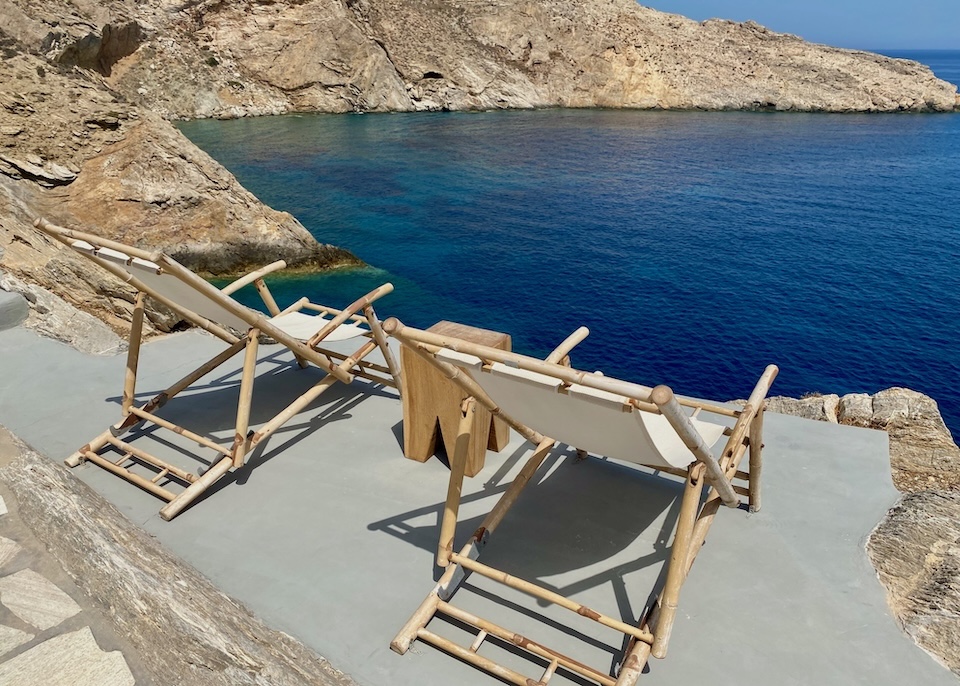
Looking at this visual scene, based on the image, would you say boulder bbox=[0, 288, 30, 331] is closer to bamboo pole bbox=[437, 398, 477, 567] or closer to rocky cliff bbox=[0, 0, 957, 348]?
rocky cliff bbox=[0, 0, 957, 348]

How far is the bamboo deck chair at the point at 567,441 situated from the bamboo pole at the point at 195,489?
144 cm

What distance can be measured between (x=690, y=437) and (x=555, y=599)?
0.83 metres

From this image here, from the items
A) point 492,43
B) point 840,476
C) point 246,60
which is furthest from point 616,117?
point 840,476

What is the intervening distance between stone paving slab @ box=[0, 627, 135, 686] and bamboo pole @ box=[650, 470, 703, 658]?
2.03m

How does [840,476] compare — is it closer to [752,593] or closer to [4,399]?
[752,593]

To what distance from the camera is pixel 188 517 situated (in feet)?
10.9

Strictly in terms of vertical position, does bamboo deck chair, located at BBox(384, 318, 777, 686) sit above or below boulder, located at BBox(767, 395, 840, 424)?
above

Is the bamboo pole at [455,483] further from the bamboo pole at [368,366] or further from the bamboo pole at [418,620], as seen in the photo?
the bamboo pole at [368,366]

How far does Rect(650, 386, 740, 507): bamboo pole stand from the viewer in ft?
6.42

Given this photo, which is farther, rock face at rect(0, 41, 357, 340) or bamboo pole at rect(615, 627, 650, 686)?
rock face at rect(0, 41, 357, 340)

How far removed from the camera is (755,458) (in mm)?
3104

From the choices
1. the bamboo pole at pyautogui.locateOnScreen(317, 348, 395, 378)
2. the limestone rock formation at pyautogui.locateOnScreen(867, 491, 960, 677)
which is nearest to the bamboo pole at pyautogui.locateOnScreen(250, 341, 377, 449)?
the bamboo pole at pyautogui.locateOnScreen(317, 348, 395, 378)

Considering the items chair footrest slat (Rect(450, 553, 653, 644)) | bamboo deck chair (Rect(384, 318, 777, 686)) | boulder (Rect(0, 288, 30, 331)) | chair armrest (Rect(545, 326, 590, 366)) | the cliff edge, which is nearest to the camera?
bamboo deck chair (Rect(384, 318, 777, 686))

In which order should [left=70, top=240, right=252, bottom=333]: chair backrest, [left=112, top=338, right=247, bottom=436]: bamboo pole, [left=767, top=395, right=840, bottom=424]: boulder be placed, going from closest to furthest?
1. [left=70, top=240, right=252, bottom=333]: chair backrest
2. [left=112, top=338, right=247, bottom=436]: bamboo pole
3. [left=767, top=395, right=840, bottom=424]: boulder
